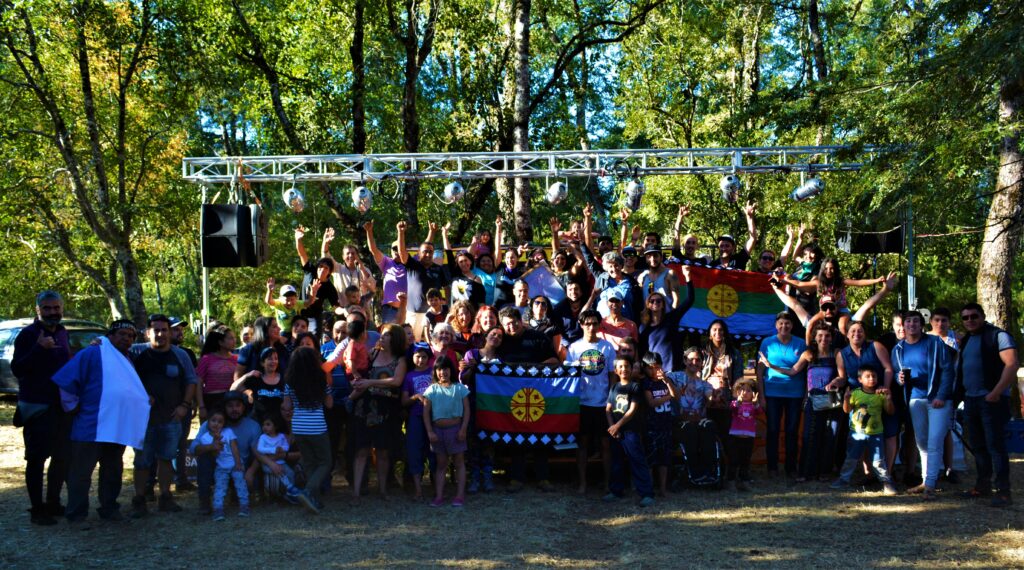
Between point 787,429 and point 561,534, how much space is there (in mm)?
2811

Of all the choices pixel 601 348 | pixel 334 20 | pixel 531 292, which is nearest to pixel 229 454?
pixel 601 348

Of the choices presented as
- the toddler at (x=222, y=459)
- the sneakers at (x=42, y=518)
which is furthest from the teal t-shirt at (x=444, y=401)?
the sneakers at (x=42, y=518)

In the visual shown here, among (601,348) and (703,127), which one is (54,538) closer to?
(601,348)

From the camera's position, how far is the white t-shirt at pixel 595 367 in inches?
319

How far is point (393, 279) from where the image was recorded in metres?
10.6

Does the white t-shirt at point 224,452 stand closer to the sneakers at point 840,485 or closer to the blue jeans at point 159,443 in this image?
the blue jeans at point 159,443

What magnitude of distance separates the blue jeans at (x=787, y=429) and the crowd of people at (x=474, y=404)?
17 millimetres

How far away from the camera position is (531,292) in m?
10.4

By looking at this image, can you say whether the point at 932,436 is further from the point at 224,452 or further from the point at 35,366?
the point at 35,366

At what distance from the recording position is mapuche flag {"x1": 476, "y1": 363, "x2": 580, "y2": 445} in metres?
8.12

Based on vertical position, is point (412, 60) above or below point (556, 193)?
above

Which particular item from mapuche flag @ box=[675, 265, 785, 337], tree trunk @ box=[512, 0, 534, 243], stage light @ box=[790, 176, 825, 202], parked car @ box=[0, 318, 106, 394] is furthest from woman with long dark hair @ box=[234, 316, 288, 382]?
tree trunk @ box=[512, 0, 534, 243]

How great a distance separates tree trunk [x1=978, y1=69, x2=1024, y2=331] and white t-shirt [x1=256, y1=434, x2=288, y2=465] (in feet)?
21.7

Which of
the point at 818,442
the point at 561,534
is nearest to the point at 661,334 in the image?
the point at 818,442
